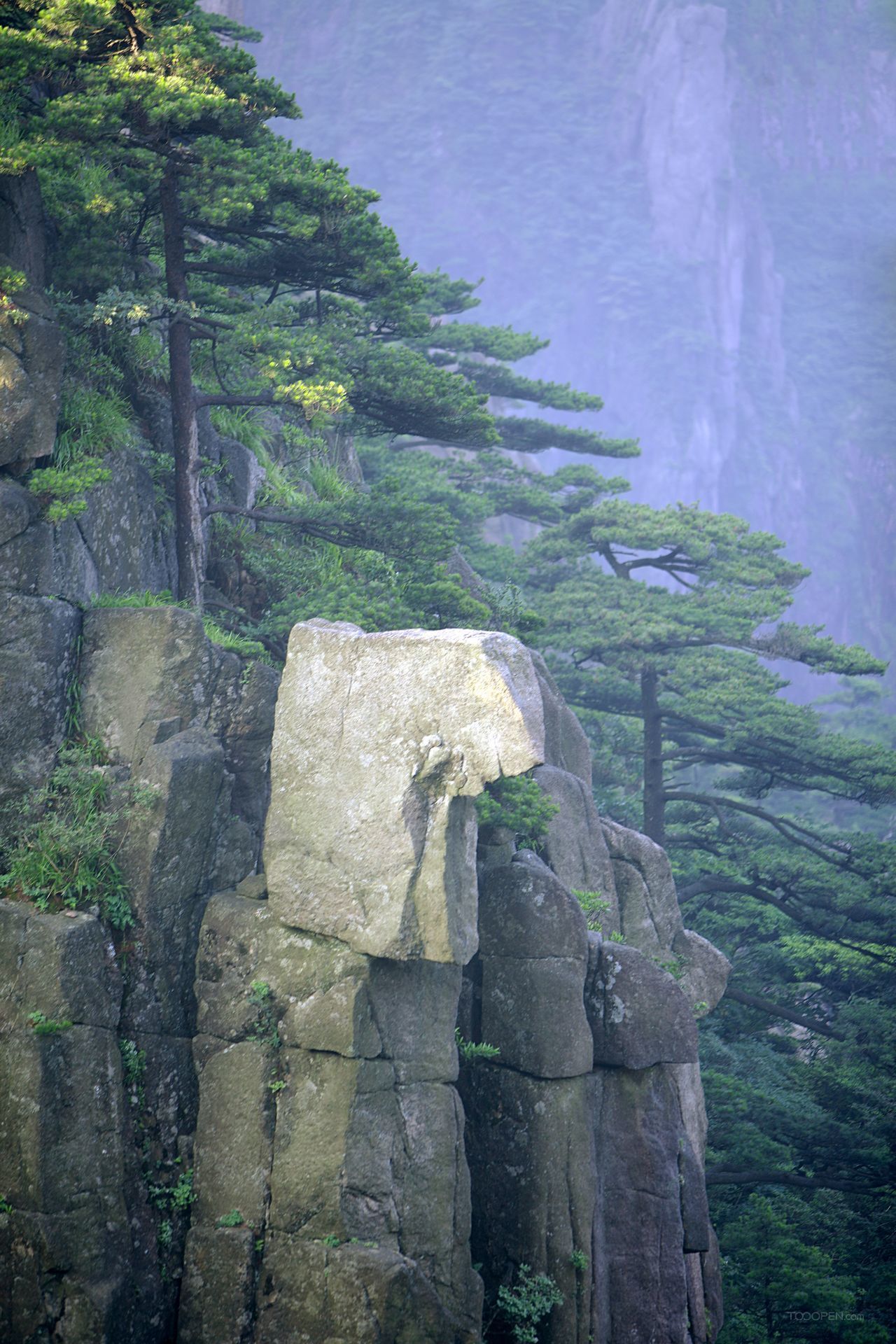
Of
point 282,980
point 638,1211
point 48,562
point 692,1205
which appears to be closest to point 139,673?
point 48,562

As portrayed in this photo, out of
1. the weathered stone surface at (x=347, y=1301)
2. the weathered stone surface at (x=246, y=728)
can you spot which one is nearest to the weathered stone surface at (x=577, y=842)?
the weathered stone surface at (x=246, y=728)

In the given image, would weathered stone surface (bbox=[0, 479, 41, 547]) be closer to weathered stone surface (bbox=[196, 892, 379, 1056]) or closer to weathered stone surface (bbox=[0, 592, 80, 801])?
weathered stone surface (bbox=[0, 592, 80, 801])

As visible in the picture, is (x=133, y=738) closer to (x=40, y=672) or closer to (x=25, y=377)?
(x=40, y=672)

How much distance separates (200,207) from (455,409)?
3578 mm

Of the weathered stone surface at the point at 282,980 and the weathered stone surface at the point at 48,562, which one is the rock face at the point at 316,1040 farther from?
the weathered stone surface at the point at 48,562

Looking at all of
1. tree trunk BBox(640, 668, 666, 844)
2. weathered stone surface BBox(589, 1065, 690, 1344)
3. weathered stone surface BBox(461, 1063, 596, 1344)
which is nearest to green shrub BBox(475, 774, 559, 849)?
weathered stone surface BBox(461, 1063, 596, 1344)

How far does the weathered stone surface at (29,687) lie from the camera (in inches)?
421

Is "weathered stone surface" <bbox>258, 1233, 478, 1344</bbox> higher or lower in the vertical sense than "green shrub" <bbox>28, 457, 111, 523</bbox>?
lower

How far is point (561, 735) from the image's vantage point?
16516 mm

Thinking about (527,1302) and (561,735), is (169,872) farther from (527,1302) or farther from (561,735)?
(561,735)

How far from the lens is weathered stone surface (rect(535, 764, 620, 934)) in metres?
14.5

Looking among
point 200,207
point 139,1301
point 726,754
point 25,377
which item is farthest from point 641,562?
point 139,1301

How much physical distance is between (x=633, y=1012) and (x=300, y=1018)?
377cm

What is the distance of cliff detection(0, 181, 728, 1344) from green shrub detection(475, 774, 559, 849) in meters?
0.76
